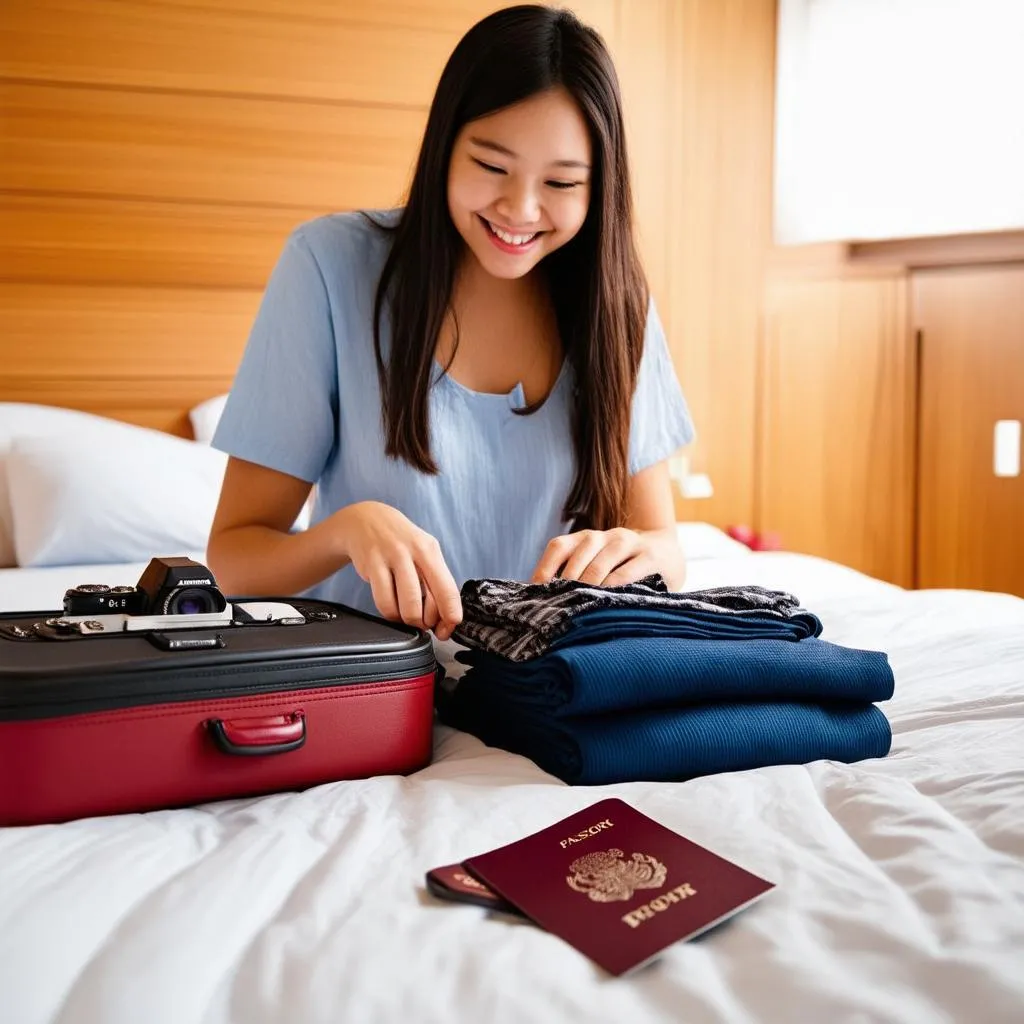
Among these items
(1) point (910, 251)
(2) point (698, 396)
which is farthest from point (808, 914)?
(1) point (910, 251)

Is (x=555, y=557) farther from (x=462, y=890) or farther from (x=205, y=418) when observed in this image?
(x=205, y=418)

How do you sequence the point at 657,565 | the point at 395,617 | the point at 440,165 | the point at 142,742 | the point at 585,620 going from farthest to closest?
the point at 440,165, the point at 657,565, the point at 395,617, the point at 585,620, the point at 142,742

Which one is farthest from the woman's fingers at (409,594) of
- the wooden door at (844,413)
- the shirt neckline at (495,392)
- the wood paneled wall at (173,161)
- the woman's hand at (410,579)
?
the wooden door at (844,413)

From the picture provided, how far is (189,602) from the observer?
3.13ft

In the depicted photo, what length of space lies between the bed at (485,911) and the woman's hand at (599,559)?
24 cm

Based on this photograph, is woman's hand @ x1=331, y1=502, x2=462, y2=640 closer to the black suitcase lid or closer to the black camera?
the black suitcase lid

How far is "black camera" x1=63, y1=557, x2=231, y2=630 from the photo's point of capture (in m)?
0.94

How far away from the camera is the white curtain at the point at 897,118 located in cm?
323

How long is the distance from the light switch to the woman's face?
242cm

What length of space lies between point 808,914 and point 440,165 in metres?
1.06

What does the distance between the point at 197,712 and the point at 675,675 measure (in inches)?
14.9

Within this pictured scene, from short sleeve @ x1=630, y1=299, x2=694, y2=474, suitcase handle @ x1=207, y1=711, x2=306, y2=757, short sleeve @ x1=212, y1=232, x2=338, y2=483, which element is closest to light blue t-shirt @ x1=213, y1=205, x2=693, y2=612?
short sleeve @ x1=212, y1=232, x2=338, y2=483

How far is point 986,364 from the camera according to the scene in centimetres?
344

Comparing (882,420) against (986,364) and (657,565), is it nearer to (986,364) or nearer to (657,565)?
(986,364)
